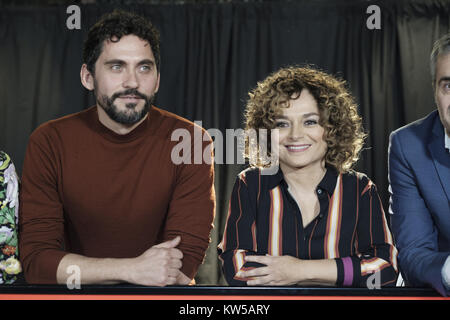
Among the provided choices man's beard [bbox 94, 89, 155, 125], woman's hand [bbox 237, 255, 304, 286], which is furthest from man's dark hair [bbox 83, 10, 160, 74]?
woman's hand [bbox 237, 255, 304, 286]

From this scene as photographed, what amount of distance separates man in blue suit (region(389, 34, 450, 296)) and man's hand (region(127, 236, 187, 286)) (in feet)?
2.35

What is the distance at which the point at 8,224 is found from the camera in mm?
1574

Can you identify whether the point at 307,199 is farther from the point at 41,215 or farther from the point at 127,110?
the point at 41,215

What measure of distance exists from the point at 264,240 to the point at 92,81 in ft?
2.98

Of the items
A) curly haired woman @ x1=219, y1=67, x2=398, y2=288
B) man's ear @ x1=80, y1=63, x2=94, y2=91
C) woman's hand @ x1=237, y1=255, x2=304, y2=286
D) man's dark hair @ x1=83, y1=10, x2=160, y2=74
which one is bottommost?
woman's hand @ x1=237, y1=255, x2=304, y2=286

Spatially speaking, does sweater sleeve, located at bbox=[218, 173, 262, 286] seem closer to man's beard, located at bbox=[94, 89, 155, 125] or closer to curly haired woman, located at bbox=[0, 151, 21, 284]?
man's beard, located at bbox=[94, 89, 155, 125]

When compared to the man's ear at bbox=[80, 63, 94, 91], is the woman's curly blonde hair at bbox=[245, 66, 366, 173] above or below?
below

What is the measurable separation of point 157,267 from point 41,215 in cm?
51

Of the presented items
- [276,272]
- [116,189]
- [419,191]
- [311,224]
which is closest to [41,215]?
[116,189]

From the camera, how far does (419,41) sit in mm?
3354

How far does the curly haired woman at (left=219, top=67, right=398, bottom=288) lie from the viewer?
62.9 inches

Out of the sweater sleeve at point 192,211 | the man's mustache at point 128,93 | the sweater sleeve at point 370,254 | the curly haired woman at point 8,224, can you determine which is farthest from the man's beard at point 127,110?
the sweater sleeve at point 370,254
